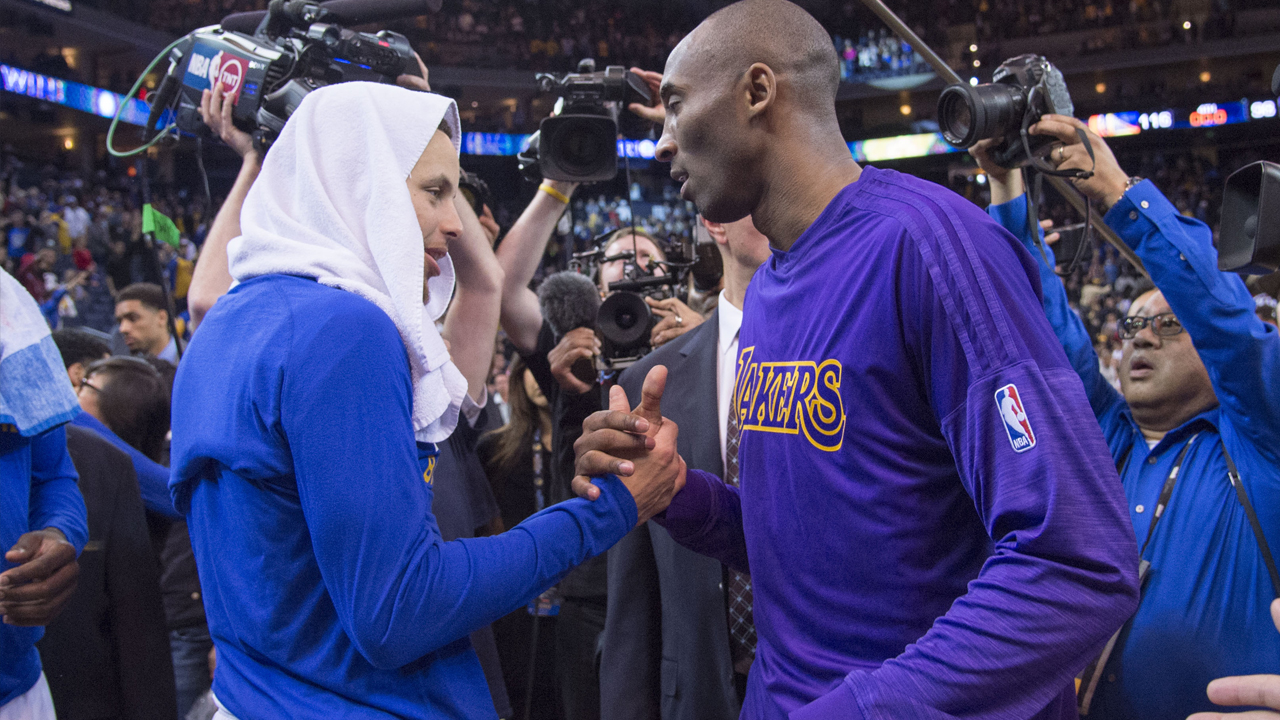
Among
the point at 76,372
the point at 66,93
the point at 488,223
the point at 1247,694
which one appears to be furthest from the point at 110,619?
the point at 66,93

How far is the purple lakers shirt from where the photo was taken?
34.9 inches

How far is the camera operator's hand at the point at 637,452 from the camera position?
1.31 meters

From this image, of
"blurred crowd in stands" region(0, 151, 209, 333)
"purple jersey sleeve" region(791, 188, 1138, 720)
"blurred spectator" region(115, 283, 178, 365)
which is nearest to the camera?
"purple jersey sleeve" region(791, 188, 1138, 720)

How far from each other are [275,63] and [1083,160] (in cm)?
174

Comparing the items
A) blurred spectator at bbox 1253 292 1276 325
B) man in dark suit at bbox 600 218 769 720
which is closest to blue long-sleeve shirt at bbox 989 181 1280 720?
blurred spectator at bbox 1253 292 1276 325

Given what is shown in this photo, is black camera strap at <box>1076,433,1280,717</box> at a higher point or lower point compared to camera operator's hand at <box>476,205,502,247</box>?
lower

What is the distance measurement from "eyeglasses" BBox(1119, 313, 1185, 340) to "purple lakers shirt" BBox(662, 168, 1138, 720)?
1.38 metres

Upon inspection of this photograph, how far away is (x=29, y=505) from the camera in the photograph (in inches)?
74.9

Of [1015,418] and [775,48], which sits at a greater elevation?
[775,48]

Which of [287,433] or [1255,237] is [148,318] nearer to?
[287,433]

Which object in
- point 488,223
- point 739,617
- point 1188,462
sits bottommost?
point 739,617

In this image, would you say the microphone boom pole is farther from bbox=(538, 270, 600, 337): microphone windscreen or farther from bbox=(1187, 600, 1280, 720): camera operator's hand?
bbox=(538, 270, 600, 337): microphone windscreen

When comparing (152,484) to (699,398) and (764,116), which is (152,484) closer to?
(699,398)

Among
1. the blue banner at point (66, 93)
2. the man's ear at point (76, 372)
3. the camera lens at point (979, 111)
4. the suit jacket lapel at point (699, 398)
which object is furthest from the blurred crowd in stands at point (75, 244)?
the camera lens at point (979, 111)
